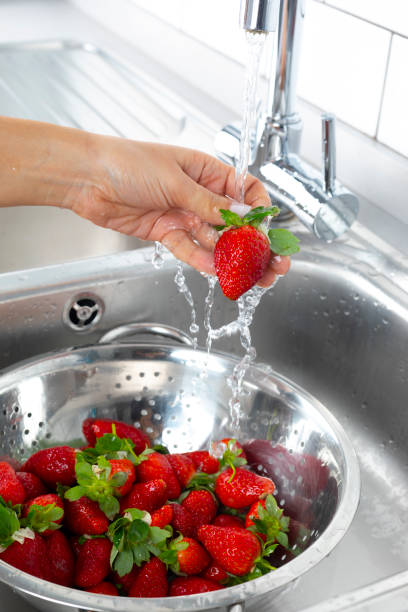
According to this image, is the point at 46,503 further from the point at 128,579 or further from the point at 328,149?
the point at 328,149

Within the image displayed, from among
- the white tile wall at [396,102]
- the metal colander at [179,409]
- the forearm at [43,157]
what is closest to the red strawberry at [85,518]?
the metal colander at [179,409]

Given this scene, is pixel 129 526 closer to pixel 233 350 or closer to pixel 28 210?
pixel 233 350

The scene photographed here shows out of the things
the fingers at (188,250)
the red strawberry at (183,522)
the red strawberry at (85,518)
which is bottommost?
the red strawberry at (183,522)

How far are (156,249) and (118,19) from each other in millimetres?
811

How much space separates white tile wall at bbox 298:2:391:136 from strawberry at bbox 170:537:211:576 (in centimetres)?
57

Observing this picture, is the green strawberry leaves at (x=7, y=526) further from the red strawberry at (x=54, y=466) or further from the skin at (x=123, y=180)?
the skin at (x=123, y=180)

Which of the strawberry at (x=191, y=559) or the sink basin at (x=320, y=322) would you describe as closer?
the strawberry at (x=191, y=559)

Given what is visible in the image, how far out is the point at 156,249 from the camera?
84cm

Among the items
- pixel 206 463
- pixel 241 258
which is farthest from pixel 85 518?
pixel 241 258

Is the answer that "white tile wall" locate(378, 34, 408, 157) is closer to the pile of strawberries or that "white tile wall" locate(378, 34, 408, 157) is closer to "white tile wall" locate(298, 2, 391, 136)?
"white tile wall" locate(298, 2, 391, 136)

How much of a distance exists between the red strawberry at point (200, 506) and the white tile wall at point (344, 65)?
52 centimetres

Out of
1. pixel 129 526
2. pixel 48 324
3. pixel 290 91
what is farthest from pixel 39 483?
pixel 290 91

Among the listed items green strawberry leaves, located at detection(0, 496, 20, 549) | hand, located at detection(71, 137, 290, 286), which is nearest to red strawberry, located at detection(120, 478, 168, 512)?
green strawberry leaves, located at detection(0, 496, 20, 549)

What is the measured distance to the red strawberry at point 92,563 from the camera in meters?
0.60
